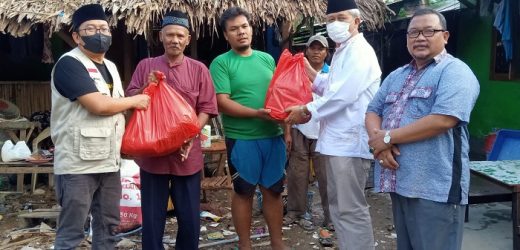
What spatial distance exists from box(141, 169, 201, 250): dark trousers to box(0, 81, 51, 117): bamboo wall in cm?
516

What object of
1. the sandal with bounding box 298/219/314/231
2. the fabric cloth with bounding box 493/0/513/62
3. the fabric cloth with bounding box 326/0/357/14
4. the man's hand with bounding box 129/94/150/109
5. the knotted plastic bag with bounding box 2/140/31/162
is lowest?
the sandal with bounding box 298/219/314/231

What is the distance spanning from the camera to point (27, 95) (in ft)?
24.8

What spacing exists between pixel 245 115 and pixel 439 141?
4.81 ft

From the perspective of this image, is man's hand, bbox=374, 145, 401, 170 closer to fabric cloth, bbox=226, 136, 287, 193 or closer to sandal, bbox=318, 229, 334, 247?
fabric cloth, bbox=226, 136, 287, 193

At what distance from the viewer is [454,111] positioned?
7.05 feet

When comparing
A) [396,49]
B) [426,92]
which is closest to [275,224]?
[426,92]

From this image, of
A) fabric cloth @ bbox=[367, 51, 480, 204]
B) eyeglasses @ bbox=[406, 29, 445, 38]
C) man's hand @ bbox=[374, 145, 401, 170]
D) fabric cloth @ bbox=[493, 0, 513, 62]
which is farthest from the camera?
fabric cloth @ bbox=[493, 0, 513, 62]

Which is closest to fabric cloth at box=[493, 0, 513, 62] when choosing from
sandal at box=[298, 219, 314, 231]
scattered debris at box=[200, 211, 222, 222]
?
sandal at box=[298, 219, 314, 231]

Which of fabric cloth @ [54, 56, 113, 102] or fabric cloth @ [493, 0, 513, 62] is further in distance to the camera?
fabric cloth @ [493, 0, 513, 62]

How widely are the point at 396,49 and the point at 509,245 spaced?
661cm

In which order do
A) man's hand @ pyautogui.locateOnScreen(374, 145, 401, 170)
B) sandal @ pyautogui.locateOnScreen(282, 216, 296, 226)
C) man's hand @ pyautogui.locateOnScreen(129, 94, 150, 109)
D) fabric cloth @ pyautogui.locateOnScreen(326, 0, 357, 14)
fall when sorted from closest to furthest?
man's hand @ pyautogui.locateOnScreen(374, 145, 401, 170) → man's hand @ pyautogui.locateOnScreen(129, 94, 150, 109) → fabric cloth @ pyautogui.locateOnScreen(326, 0, 357, 14) → sandal @ pyautogui.locateOnScreen(282, 216, 296, 226)

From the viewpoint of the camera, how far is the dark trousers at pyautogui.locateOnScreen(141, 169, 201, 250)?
10.4 feet

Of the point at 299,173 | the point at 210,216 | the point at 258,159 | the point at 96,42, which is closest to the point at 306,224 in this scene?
the point at 299,173

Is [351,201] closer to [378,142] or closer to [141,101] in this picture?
[378,142]
